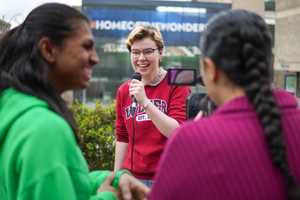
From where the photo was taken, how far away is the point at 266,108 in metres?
1.48

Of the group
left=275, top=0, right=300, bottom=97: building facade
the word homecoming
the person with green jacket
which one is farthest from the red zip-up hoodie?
left=275, top=0, right=300, bottom=97: building facade

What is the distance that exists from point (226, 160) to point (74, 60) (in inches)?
25.1

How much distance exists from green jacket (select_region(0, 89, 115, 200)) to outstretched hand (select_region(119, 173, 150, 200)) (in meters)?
0.21

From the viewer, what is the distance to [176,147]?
150 cm

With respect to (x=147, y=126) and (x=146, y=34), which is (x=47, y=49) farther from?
(x=146, y=34)

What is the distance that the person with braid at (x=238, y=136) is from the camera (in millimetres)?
1454

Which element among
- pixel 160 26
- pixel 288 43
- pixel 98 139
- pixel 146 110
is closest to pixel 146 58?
pixel 146 110

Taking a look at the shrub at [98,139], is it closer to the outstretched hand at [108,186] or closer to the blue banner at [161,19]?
the outstretched hand at [108,186]

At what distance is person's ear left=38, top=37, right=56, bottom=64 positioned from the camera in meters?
1.74

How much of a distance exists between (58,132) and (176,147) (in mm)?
353

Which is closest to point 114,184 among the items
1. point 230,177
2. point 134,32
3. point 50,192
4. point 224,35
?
point 50,192

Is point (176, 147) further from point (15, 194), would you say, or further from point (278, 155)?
point (15, 194)

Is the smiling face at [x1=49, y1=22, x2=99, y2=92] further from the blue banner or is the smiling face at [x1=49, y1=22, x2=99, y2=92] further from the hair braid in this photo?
the blue banner

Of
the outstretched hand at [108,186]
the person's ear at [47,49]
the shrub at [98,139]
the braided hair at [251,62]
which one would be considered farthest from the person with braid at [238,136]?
the shrub at [98,139]
